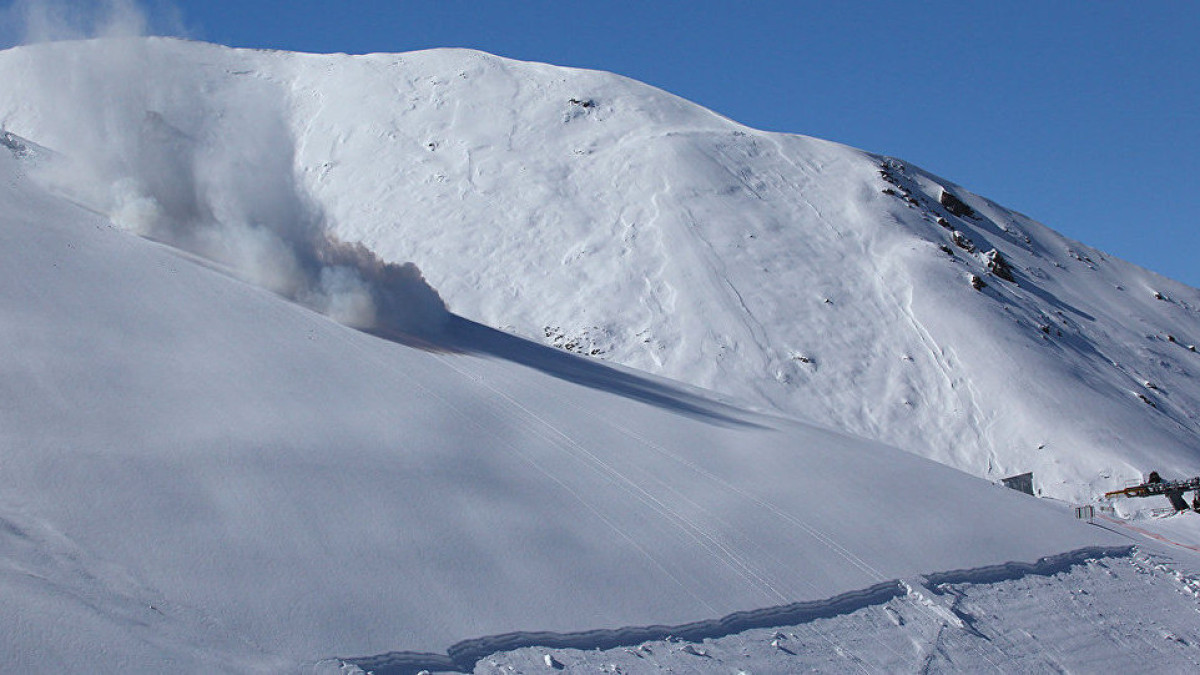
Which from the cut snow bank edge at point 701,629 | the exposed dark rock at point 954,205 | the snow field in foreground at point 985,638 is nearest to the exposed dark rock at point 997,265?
the exposed dark rock at point 954,205

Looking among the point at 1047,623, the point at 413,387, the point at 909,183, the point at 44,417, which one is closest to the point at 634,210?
the point at 909,183

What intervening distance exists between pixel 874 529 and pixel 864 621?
3.00m

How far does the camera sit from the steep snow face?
87.0ft

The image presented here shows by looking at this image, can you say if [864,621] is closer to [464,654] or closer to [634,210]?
[464,654]

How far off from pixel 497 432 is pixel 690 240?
25589 mm

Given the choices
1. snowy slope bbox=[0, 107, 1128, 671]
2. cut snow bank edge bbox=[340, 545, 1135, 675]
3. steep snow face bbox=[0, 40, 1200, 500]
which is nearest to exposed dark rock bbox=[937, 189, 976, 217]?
steep snow face bbox=[0, 40, 1200, 500]

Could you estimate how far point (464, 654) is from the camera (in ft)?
26.7

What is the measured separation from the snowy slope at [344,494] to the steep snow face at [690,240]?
596 centimetres

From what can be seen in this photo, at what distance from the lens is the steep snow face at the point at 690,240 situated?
26531 millimetres

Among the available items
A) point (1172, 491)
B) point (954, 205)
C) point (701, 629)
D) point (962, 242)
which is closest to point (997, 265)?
point (962, 242)

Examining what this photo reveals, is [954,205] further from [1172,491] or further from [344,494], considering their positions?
[344,494]

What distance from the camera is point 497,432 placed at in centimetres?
1365

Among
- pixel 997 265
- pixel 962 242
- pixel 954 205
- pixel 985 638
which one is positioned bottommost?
pixel 985 638

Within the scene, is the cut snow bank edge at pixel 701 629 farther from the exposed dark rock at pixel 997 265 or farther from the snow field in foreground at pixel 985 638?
the exposed dark rock at pixel 997 265
